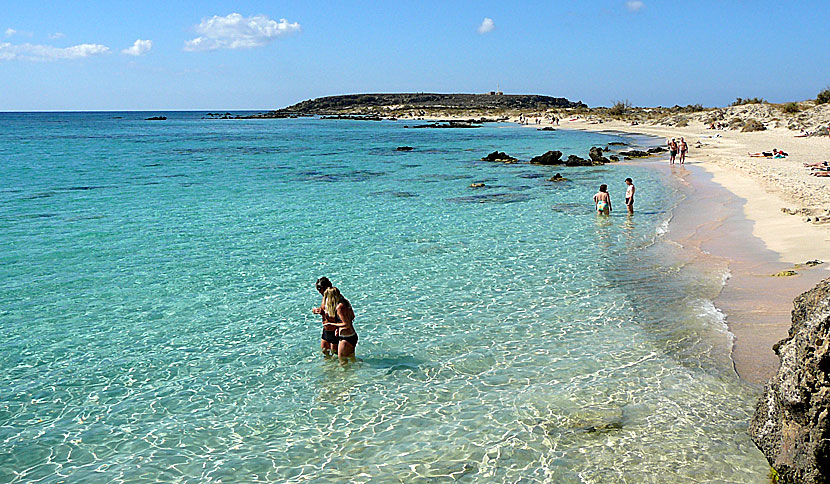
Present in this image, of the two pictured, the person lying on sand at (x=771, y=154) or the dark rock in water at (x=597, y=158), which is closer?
the person lying on sand at (x=771, y=154)

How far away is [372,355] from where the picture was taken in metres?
10.4

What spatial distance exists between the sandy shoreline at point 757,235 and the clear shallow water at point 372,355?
554mm

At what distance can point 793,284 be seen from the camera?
12.6 meters

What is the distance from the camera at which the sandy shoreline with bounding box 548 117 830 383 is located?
420 inches

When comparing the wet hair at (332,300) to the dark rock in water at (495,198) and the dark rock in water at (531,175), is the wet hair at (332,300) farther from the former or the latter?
the dark rock in water at (531,175)

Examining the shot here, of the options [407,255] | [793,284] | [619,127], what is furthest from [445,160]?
[619,127]

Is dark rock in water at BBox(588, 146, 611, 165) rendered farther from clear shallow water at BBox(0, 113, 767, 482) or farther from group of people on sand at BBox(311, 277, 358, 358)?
group of people on sand at BBox(311, 277, 358, 358)

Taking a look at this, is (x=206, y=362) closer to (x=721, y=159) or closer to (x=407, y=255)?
(x=407, y=255)

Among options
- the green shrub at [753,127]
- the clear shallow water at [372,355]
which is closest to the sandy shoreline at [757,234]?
the clear shallow water at [372,355]

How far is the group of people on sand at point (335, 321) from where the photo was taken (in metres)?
9.83

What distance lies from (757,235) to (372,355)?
12.5 m

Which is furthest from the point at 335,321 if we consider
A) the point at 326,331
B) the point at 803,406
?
the point at 803,406

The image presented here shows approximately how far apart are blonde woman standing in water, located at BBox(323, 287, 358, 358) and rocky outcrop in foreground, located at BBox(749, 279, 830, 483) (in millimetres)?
5810

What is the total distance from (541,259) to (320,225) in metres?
8.51
